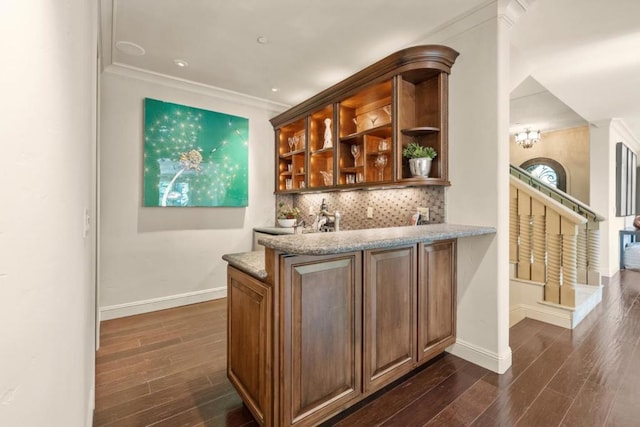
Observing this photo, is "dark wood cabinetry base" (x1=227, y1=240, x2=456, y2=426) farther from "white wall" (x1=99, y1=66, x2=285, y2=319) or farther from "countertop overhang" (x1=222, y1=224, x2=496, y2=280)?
"white wall" (x1=99, y1=66, x2=285, y2=319)

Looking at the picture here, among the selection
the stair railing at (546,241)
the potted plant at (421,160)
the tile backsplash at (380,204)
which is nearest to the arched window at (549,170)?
the stair railing at (546,241)

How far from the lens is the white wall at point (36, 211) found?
1.70 feet

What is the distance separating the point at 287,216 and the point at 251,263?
262cm

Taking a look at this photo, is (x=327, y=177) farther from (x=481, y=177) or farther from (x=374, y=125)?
(x=481, y=177)

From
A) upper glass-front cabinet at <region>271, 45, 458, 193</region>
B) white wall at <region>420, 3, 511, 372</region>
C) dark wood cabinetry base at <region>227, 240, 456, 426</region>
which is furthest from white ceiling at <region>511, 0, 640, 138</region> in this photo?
dark wood cabinetry base at <region>227, 240, 456, 426</region>

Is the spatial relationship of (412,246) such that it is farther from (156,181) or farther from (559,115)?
(559,115)

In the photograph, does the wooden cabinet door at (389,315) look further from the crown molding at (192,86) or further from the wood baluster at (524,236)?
the crown molding at (192,86)

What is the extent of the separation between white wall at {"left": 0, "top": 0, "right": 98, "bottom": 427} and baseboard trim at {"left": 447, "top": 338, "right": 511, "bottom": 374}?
253cm

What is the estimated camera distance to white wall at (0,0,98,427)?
52 cm

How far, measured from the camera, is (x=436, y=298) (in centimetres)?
230

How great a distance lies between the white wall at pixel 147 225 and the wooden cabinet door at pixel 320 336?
9.15ft

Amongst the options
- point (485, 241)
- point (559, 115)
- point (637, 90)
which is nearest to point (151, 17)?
point (485, 241)

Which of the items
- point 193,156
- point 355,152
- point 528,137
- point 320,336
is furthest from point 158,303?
point 528,137

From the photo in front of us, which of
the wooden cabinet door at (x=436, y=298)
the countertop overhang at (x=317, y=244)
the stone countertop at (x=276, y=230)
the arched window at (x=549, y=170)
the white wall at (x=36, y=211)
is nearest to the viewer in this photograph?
the white wall at (x=36, y=211)
